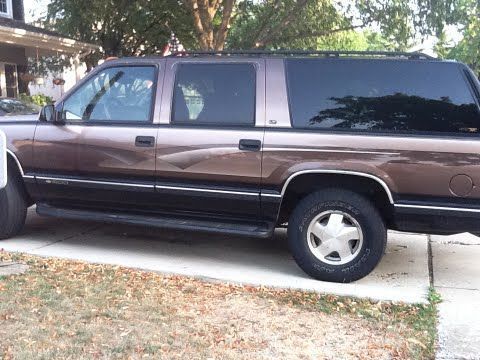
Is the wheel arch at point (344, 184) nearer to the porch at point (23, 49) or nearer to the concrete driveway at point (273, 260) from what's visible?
the concrete driveway at point (273, 260)

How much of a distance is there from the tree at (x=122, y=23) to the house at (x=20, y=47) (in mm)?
670

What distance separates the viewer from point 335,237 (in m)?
5.00

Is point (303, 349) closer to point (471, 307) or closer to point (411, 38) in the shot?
point (471, 307)

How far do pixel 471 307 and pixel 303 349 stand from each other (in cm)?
165

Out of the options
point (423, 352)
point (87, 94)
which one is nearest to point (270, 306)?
point (423, 352)

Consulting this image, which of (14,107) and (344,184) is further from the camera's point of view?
(14,107)

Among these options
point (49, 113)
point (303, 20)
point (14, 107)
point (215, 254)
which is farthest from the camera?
point (303, 20)

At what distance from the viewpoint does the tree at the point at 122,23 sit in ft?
53.5

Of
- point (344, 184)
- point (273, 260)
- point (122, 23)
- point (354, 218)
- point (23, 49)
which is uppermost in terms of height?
point (122, 23)

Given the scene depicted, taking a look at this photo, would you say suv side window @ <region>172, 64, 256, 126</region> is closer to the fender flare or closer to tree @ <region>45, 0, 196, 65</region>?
the fender flare

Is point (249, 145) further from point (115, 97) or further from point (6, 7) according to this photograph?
point (6, 7)

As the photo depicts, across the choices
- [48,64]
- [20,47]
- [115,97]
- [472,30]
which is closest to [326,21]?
[472,30]

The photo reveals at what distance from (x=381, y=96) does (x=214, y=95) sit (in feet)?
4.86

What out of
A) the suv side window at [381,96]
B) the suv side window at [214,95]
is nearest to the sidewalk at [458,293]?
the suv side window at [381,96]
